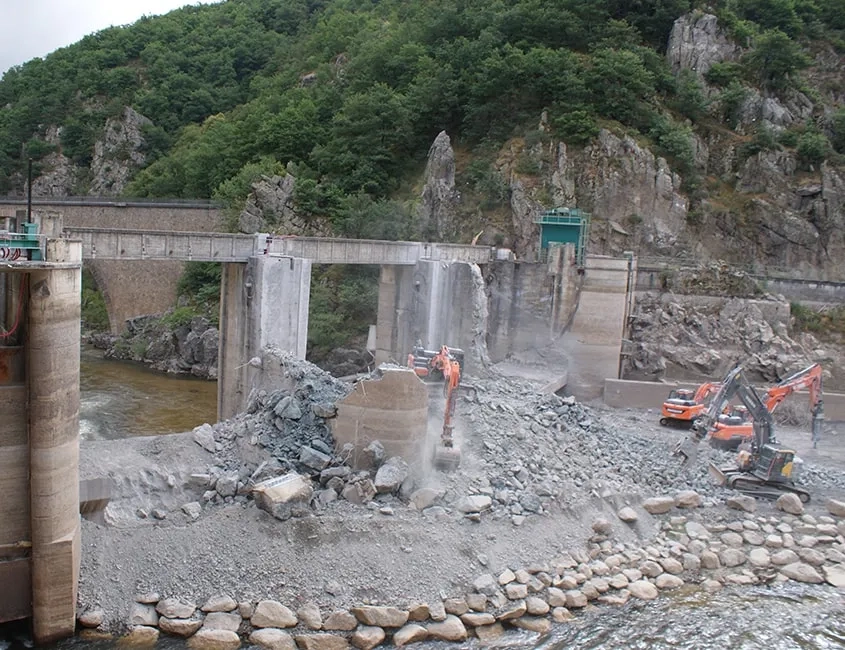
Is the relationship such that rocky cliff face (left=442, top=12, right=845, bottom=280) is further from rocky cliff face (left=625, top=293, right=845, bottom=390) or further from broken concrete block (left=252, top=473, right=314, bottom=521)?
broken concrete block (left=252, top=473, right=314, bottom=521)

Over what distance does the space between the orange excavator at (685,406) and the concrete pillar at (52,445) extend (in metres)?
19.0

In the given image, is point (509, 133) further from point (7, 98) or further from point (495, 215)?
point (7, 98)

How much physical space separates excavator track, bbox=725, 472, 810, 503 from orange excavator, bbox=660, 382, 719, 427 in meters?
4.97

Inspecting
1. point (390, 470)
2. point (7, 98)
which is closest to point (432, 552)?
point (390, 470)

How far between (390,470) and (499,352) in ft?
56.9

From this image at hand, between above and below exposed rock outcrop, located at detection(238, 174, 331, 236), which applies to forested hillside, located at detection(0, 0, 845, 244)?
above

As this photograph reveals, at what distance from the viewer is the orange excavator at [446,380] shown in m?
16.8


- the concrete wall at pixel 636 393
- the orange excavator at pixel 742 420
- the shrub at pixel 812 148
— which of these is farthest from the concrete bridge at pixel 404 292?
the shrub at pixel 812 148

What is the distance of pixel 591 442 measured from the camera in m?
20.5

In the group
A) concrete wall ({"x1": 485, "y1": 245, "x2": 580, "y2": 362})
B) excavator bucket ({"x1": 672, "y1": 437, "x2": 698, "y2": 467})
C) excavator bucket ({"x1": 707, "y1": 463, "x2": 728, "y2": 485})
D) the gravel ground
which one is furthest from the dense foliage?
excavator bucket ({"x1": 707, "y1": 463, "x2": 728, "y2": 485})

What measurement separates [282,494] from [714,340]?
24.1m

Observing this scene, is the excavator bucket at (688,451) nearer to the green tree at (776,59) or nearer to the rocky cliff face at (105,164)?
the green tree at (776,59)

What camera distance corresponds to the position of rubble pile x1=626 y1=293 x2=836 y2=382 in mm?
31484

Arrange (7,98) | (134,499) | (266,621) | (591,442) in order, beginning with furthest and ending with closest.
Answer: (7,98)
(591,442)
(134,499)
(266,621)
